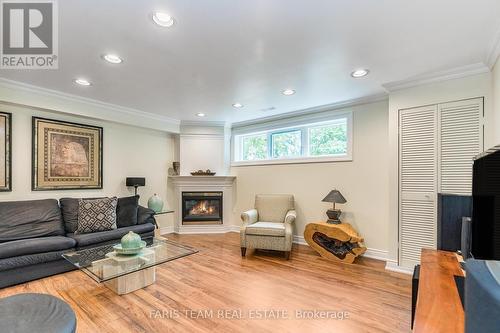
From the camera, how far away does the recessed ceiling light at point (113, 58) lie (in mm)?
2253

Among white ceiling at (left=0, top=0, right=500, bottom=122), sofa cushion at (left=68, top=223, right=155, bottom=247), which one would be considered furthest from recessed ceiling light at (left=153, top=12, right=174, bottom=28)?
sofa cushion at (left=68, top=223, right=155, bottom=247)

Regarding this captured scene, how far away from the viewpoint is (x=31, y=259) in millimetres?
2521

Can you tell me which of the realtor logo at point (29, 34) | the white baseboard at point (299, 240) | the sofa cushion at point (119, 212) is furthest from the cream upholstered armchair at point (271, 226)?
the realtor logo at point (29, 34)

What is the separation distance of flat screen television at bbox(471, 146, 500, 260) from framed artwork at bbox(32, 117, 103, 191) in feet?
14.7

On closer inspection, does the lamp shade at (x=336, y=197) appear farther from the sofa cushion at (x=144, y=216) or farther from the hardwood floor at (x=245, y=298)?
the sofa cushion at (x=144, y=216)

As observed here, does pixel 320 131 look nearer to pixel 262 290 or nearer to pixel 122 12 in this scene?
pixel 262 290

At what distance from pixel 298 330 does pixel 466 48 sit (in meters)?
2.80

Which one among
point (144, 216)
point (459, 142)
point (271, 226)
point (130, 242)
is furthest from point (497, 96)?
point (144, 216)

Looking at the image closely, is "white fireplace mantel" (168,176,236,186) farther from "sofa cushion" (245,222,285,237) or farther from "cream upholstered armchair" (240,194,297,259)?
"sofa cushion" (245,222,285,237)

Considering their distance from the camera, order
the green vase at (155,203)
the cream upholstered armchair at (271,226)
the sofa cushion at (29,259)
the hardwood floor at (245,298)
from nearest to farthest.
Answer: the hardwood floor at (245,298) → the sofa cushion at (29,259) → the cream upholstered armchair at (271,226) → the green vase at (155,203)

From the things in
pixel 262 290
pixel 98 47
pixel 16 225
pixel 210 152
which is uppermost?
pixel 98 47

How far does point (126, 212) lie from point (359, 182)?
358 centimetres

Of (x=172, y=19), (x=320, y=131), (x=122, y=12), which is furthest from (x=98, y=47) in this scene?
(x=320, y=131)

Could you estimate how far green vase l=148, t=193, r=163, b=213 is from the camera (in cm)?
434
